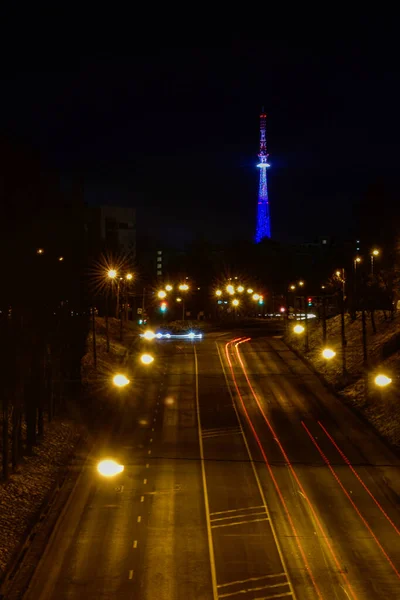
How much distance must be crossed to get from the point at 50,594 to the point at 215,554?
420cm

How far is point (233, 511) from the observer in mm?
21000

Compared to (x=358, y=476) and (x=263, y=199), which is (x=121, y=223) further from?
(x=358, y=476)

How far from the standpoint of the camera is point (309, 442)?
3025 cm

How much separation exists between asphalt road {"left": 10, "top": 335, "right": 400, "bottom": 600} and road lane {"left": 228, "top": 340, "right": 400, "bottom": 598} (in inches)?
2.1

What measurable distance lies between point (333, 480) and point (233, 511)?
16.6 ft

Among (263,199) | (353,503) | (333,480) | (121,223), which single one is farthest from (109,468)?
(263,199)

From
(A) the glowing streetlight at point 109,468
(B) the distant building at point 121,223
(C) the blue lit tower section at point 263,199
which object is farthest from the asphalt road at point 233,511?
(C) the blue lit tower section at point 263,199

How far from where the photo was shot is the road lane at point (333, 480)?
649 inches

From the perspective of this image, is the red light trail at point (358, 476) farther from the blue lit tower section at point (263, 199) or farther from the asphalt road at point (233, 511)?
the blue lit tower section at point (263, 199)

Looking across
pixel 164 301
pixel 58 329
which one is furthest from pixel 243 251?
pixel 58 329

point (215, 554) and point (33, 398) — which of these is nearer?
point (215, 554)

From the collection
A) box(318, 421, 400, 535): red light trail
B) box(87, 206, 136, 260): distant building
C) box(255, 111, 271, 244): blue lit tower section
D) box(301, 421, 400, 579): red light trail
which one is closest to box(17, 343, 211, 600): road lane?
box(301, 421, 400, 579): red light trail

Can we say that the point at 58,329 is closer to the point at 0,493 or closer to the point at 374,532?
the point at 0,493

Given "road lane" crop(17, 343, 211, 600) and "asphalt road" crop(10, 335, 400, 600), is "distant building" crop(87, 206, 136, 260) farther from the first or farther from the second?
"road lane" crop(17, 343, 211, 600)
